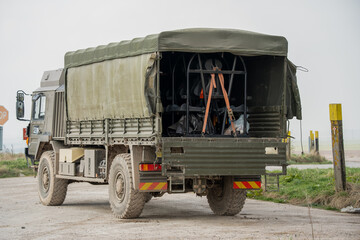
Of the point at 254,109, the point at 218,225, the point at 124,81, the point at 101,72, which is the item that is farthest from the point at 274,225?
the point at 101,72

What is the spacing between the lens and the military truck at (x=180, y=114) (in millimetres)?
11789

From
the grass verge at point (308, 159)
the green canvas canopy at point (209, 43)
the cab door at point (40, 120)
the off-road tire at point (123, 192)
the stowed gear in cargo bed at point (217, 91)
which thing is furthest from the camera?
the grass verge at point (308, 159)

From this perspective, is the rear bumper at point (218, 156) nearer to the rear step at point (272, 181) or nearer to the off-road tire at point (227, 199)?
the rear step at point (272, 181)

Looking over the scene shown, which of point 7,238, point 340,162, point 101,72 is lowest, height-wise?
point 7,238

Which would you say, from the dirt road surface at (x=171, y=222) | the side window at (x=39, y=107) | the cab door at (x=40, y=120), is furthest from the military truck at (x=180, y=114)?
the side window at (x=39, y=107)

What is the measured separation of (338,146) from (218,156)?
4.48 meters

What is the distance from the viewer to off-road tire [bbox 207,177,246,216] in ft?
43.1

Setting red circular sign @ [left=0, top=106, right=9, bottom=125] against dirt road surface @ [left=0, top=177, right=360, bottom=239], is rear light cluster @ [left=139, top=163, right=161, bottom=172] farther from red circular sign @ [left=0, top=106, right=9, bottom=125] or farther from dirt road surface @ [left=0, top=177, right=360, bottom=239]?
red circular sign @ [left=0, top=106, right=9, bottom=125]

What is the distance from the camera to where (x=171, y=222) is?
12008 millimetres

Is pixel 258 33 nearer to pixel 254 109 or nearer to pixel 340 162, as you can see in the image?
pixel 254 109

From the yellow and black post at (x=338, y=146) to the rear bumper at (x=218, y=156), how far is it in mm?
3173

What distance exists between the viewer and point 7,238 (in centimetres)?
1021

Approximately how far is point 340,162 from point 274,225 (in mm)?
4275

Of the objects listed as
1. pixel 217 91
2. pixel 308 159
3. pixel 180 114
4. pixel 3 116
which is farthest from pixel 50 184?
pixel 308 159
